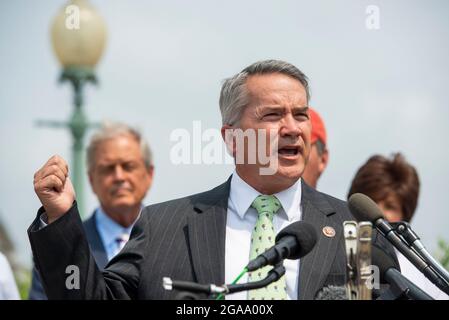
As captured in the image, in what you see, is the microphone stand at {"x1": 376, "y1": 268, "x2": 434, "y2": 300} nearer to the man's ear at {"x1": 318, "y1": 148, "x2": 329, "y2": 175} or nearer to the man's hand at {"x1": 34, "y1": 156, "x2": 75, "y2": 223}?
the man's hand at {"x1": 34, "y1": 156, "x2": 75, "y2": 223}

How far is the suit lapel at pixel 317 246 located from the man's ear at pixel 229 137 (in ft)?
1.43

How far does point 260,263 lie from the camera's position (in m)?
4.39

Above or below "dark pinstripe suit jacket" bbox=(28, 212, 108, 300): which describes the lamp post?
above

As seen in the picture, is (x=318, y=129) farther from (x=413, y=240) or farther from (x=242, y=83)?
(x=413, y=240)

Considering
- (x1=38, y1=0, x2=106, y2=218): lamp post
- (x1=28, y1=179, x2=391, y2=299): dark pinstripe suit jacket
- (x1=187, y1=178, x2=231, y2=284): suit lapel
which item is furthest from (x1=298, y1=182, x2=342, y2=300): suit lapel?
(x1=38, y1=0, x2=106, y2=218): lamp post

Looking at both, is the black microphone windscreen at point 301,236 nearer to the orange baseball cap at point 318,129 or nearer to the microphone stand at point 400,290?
the microphone stand at point 400,290

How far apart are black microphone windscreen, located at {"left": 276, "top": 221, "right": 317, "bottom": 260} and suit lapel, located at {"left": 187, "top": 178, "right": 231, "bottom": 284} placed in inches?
22.9

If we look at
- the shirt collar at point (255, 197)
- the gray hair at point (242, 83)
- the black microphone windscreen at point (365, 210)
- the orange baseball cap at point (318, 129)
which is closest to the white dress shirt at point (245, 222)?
the shirt collar at point (255, 197)

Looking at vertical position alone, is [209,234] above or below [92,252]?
above

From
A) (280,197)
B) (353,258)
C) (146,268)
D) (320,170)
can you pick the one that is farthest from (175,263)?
(320,170)

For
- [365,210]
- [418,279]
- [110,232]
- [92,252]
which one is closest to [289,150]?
[365,210]

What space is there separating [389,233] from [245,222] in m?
0.83

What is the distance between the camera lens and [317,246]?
514cm

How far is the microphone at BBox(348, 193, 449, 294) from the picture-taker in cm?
470
